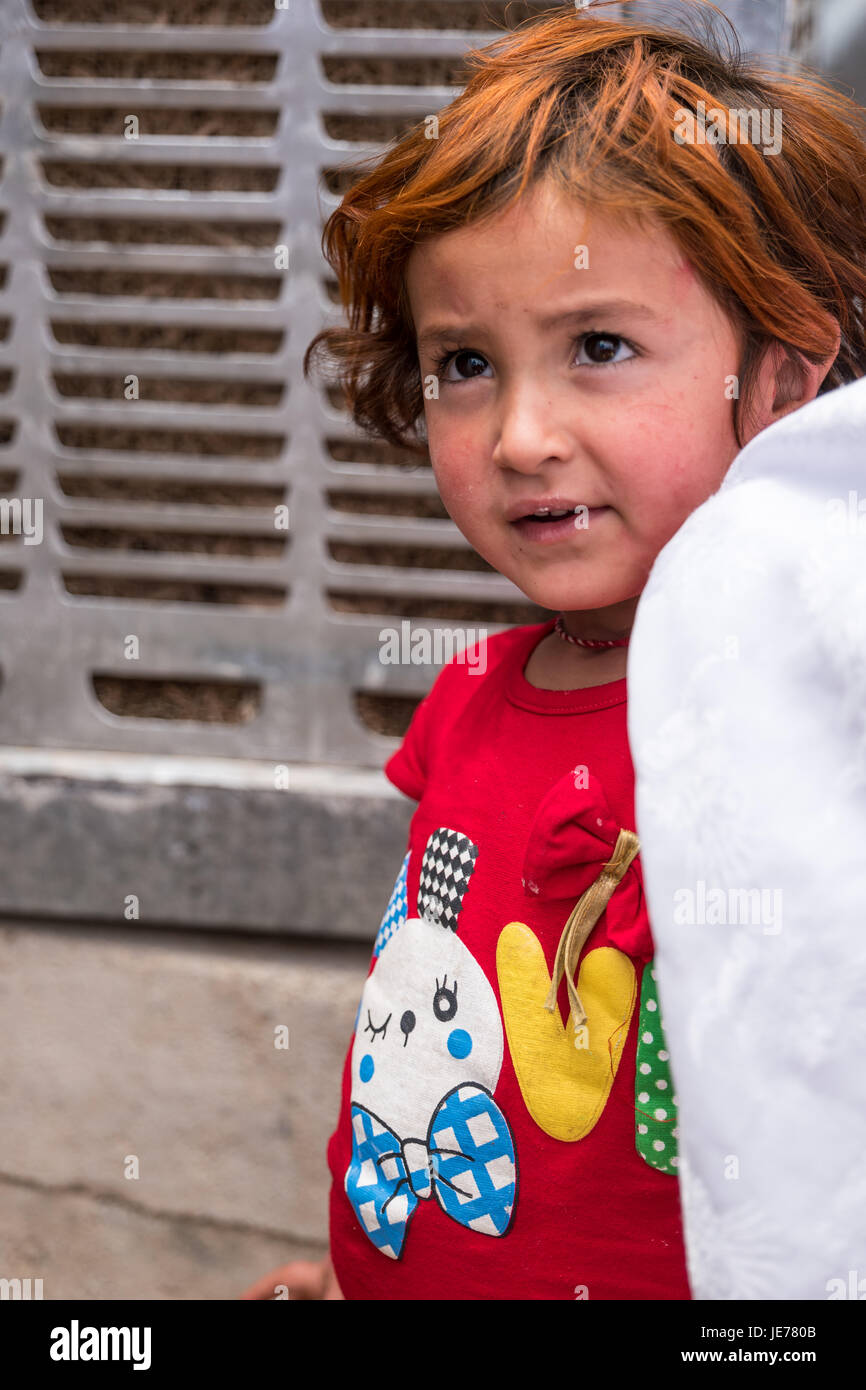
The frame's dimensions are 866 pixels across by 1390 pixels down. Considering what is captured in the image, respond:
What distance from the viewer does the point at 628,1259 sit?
828mm

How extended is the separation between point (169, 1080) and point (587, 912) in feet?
3.25

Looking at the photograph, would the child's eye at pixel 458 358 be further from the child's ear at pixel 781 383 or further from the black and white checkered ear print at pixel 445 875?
the black and white checkered ear print at pixel 445 875

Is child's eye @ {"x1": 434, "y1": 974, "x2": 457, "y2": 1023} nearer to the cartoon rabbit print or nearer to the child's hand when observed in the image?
the cartoon rabbit print

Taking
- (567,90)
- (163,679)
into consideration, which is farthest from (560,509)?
(163,679)

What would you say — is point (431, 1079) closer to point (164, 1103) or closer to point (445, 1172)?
point (445, 1172)

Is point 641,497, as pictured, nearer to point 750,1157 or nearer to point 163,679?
point 750,1157

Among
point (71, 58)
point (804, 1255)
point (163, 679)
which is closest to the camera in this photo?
point (804, 1255)

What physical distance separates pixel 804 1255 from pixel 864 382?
442 mm

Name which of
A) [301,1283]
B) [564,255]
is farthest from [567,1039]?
[564,255]

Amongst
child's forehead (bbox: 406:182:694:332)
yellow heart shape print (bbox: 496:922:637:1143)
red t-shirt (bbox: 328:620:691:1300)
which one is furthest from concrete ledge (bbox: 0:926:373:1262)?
child's forehead (bbox: 406:182:694:332)

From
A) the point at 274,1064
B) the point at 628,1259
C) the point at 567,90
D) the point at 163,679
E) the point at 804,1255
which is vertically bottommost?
the point at 274,1064

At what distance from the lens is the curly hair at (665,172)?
2.76 ft

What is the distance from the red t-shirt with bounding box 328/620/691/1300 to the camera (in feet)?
2.70

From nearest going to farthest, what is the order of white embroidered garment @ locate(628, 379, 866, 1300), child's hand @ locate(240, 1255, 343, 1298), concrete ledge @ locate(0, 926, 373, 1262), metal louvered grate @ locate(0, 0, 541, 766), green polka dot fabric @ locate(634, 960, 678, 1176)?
1. white embroidered garment @ locate(628, 379, 866, 1300)
2. green polka dot fabric @ locate(634, 960, 678, 1176)
3. child's hand @ locate(240, 1255, 343, 1298)
4. metal louvered grate @ locate(0, 0, 541, 766)
5. concrete ledge @ locate(0, 926, 373, 1262)
